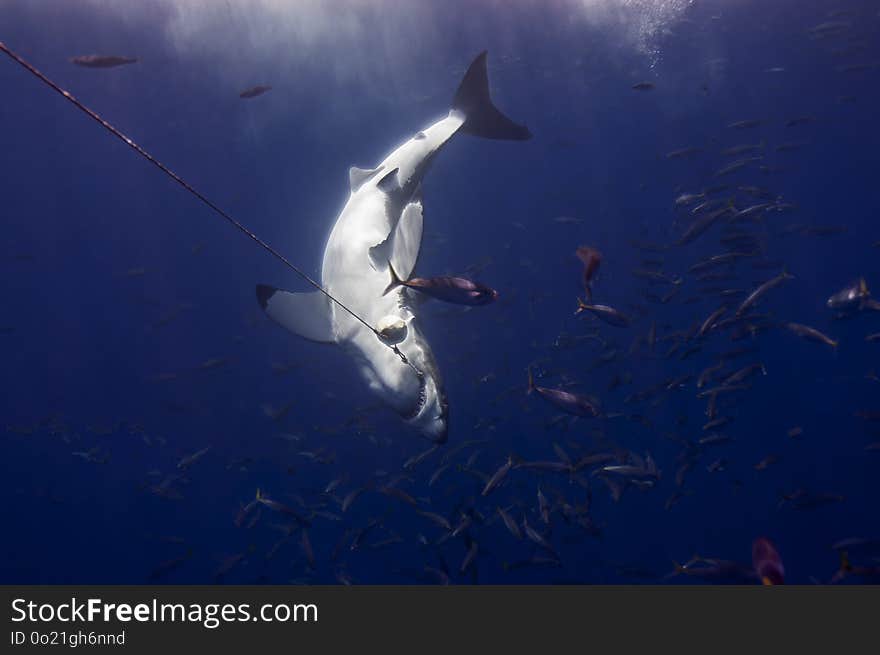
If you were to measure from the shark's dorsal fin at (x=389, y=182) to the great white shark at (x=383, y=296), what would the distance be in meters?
0.01

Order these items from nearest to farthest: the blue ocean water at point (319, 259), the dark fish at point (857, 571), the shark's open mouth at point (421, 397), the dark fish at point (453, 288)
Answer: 1. the dark fish at point (453, 288)
2. the shark's open mouth at point (421, 397)
3. the dark fish at point (857, 571)
4. the blue ocean water at point (319, 259)

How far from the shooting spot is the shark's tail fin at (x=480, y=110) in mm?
8426

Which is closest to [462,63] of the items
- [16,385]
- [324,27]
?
[324,27]

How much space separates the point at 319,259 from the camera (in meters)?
22.0

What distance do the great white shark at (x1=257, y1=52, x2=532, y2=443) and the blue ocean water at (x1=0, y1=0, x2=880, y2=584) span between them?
6242 mm

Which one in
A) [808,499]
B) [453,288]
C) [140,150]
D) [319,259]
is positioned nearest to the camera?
[140,150]

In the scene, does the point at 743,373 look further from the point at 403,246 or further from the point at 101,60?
the point at 101,60

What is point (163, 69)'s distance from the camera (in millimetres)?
19797

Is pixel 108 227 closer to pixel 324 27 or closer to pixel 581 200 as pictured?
pixel 324 27

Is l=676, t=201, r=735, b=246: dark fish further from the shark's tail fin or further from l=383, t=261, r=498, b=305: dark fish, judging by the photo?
l=383, t=261, r=498, b=305: dark fish

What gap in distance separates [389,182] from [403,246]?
988mm

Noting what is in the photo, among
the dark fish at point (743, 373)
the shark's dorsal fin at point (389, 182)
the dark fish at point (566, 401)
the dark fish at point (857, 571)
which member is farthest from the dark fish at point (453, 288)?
the dark fish at point (743, 373)

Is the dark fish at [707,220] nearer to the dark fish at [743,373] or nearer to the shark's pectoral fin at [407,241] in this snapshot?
the dark fish at [743,373]

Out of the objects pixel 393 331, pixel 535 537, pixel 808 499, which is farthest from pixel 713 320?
pixel 393 331
